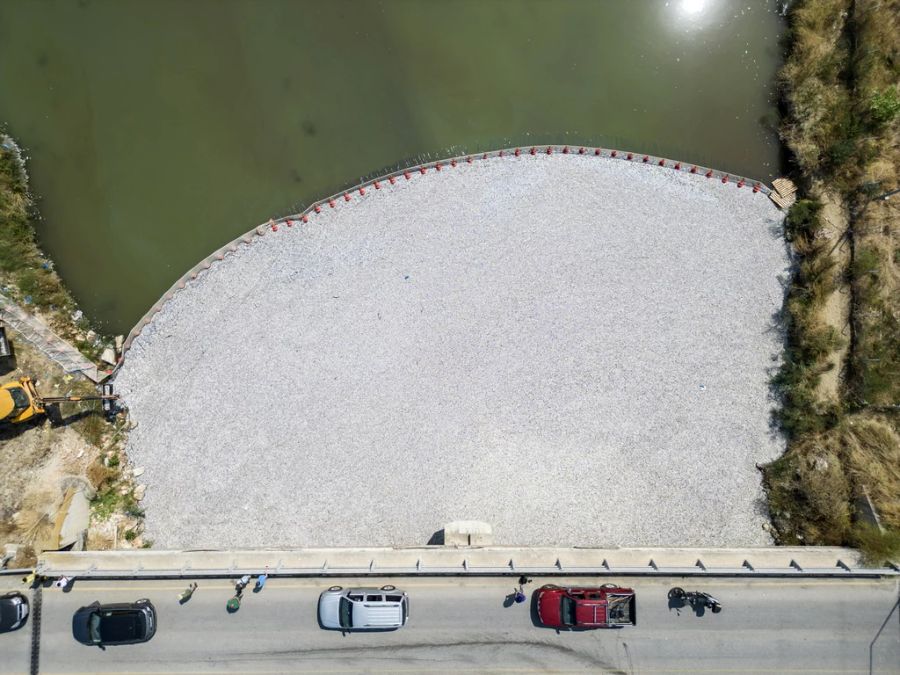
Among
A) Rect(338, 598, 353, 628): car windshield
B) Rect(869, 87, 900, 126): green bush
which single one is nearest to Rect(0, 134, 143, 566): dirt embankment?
Rect(338, 598, 353, 628): car windshield

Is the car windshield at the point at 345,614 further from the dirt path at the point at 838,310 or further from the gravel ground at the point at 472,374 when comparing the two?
the dirt path at the point at 838,310

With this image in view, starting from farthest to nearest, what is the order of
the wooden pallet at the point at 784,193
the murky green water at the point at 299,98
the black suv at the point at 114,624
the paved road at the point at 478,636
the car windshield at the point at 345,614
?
1. the wooden pallet at the point at 784,193
2. the murky green water at the point at 299,98
3. the paved road at the point at 478,636
4. the car windshield at the point at 345,614
5. the black suv at the point at 114,624

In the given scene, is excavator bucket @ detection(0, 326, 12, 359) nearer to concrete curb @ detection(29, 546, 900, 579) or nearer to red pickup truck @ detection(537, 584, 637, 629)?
concrete curb @ detection(29, 546, 900, 579)

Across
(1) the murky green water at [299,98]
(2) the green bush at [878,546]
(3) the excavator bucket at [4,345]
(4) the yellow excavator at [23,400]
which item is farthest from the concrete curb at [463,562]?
(1) the murky green water at [299,98]

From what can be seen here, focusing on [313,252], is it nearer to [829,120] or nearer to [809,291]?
[809,291]

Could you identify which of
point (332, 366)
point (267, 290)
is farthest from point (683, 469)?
point (267, 290)

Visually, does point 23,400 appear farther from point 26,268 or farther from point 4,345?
point 26,268
